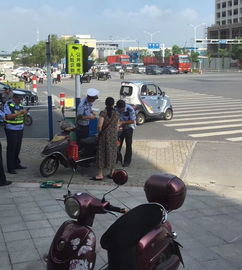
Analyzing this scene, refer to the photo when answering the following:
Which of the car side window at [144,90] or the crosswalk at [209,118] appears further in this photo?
the car side window at [144,90]

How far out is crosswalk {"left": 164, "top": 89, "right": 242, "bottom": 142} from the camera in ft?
46.6

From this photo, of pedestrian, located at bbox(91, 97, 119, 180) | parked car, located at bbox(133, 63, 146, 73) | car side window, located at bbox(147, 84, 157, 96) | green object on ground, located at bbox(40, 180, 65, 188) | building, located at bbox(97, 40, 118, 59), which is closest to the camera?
green object on ground, located at bbox(40, 180, 65, 188)

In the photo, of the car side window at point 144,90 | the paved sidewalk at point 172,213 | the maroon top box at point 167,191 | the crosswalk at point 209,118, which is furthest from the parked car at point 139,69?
the maroon top box at point 167,191

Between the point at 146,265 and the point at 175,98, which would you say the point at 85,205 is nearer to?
the point at 146,265

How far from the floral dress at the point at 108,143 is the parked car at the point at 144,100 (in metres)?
8.35

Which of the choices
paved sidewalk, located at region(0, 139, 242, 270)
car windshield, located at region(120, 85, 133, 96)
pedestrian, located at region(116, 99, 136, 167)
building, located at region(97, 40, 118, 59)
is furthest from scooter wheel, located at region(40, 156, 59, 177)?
building, located at region(97, 40, 118, 59)

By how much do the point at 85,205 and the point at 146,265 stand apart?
0.62 metres

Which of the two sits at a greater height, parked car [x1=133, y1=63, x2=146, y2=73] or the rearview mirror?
parked car [x1=133, y1=63, x2=146, y2=73]

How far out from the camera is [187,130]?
15.0 m

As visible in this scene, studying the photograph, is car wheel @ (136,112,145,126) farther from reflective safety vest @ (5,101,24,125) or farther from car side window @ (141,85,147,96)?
reflective safety vest @ (5,101,24,125)

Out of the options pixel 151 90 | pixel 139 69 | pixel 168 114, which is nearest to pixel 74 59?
pixel 151 90

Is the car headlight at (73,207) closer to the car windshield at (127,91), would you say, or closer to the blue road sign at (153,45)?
the car windshield at (127,91)

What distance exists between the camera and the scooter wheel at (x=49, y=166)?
27.9 ft

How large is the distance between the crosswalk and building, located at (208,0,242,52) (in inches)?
3794
